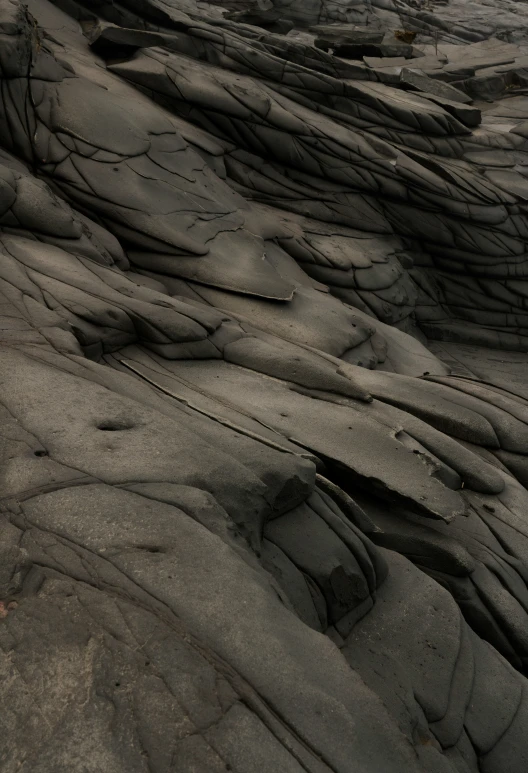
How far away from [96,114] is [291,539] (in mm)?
4723

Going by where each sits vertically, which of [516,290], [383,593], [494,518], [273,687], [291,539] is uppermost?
[273,687]

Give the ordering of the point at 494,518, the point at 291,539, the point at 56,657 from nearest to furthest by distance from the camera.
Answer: the point at 56,657, the point at 291,539, the point at 494,518

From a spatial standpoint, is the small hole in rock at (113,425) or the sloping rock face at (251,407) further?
the small hole in rock at (113,425)

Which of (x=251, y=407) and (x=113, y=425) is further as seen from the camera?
(x=251, y=407)

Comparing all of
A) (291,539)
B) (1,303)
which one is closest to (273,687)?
(291,539)

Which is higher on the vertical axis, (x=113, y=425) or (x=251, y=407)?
(x=113, y=425)

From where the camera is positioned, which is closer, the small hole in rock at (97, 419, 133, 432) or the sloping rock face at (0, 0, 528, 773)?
the sloping rock face at (0, 0, 528, 773)

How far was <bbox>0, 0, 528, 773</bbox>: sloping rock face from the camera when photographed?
7.39 feet

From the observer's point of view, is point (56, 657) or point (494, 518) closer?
point (56, 657)

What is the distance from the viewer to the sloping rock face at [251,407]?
2254 millimetres

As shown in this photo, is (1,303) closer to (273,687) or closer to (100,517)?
(100,517)

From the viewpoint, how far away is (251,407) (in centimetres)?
447

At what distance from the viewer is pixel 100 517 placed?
105 inches

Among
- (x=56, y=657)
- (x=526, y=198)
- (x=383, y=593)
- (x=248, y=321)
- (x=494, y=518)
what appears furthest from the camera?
(x=526, y=198)
